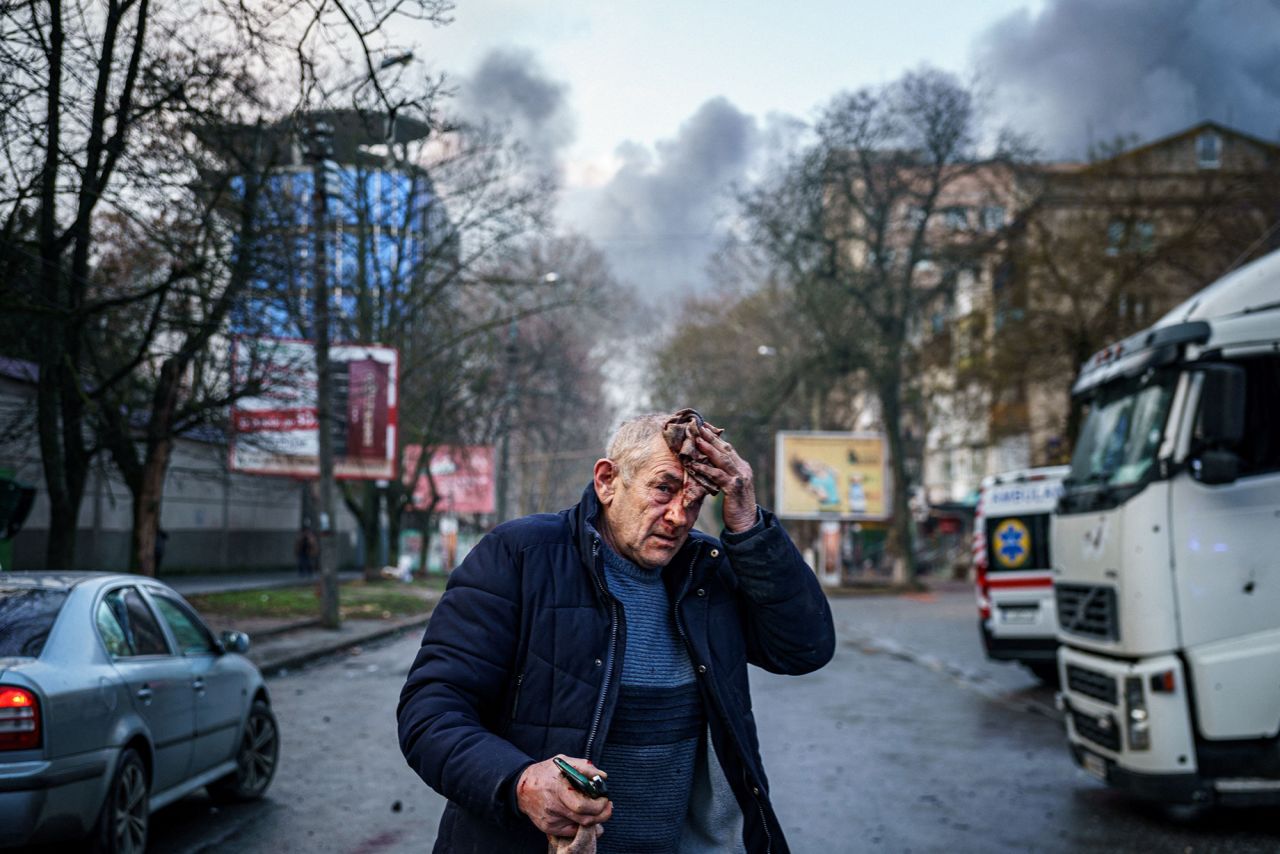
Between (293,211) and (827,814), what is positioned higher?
(293,211)

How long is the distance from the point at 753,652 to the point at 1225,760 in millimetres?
5109

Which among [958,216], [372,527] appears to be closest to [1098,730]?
[372,527]

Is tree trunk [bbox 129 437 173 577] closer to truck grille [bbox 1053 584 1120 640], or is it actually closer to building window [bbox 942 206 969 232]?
truck grille [bbox 1053 584 1120 640]

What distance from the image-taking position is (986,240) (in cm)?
3841

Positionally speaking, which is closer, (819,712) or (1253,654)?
(1253,654)

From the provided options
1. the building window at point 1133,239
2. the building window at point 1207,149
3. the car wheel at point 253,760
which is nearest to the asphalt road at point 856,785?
the car wheel at point 253,760

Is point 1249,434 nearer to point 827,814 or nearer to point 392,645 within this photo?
point 827,814

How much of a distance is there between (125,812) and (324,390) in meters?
14.9

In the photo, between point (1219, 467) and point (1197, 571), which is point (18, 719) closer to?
point (1197, 571)

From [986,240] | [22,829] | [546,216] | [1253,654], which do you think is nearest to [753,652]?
[22,829]

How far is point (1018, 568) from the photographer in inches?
599

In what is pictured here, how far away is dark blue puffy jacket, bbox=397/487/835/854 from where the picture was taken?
271cm

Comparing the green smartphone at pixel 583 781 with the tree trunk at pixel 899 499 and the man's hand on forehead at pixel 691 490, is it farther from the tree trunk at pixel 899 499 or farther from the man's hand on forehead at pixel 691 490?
the tree trunk at pixel 899 499

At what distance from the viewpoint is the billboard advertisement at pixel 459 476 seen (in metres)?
42.4
